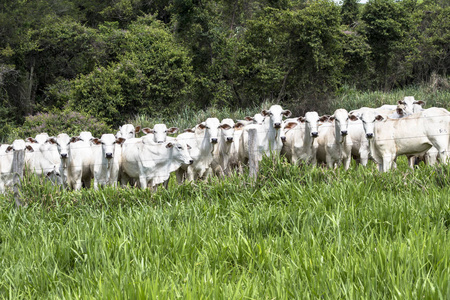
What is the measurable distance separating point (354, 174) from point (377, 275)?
3.54 m

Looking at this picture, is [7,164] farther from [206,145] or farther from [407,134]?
[407,134]

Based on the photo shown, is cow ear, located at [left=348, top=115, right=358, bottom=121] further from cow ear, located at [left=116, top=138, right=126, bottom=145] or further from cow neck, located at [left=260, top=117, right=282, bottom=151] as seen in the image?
cow ear, located at [left=116, top=138, right=126, bottom=145]

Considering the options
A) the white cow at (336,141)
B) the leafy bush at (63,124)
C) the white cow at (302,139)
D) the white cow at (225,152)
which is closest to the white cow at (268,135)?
the white cow at (225,152)

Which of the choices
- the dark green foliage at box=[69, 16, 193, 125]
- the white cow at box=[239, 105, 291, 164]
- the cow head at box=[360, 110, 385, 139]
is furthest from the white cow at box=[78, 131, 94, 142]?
the dark green foliage at box=[69, 16, 193, 125]

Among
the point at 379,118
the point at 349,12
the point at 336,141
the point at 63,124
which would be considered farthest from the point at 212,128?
the point at 349,12

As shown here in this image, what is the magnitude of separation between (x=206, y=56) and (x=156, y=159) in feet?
47.5

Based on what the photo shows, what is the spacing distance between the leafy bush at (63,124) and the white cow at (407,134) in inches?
469

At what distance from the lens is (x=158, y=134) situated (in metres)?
9.34

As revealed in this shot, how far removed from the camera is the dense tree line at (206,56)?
68.3 feet

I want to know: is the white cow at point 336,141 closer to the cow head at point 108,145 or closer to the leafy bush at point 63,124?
the cow head at point 108,145

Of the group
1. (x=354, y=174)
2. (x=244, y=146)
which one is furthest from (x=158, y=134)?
(x=354, y=174)

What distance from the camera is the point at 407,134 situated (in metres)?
8.64

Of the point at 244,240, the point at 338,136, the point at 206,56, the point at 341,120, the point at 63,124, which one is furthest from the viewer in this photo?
the point at 206,56

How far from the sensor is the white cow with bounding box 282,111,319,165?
910 centimetres
